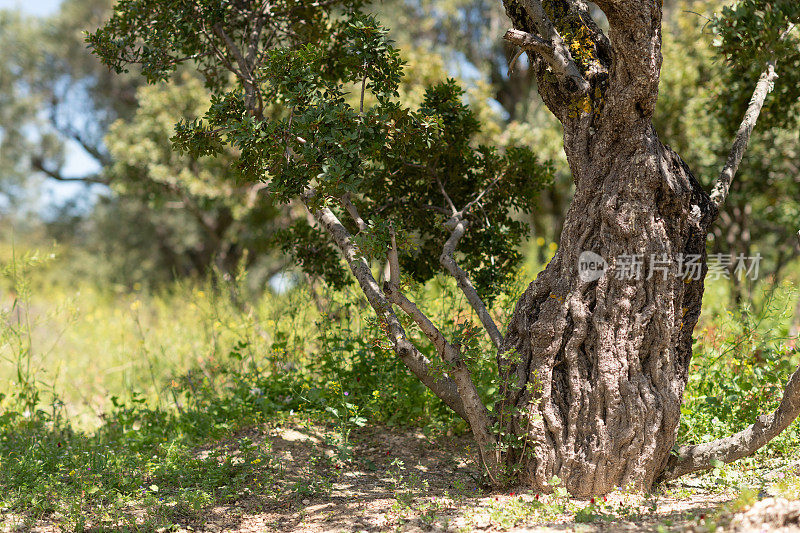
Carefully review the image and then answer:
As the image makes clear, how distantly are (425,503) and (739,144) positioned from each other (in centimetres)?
273

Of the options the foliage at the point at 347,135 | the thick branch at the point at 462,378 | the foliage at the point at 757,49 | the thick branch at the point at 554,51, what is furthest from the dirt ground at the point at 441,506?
the foliage at the point at 757,49

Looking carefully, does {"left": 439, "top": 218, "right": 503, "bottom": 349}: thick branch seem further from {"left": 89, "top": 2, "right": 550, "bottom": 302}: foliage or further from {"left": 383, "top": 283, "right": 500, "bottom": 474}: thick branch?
{"left": 383, "top": 283, "right": 500, "bottom": 474}: thick branch

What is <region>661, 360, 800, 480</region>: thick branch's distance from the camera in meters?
3.19

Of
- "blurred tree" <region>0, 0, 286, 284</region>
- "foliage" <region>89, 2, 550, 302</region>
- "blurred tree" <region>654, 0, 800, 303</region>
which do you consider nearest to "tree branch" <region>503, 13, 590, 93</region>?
"foliage" <region>89, 2, 550, 302</region>

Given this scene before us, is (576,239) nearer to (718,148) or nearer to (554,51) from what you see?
(554,51)

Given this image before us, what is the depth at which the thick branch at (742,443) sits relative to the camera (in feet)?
10.5

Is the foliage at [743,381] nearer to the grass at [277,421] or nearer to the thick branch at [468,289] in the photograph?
the grass at [277,421]

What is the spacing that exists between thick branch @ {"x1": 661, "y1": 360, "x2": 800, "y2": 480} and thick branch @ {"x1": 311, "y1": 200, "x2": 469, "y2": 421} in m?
1.23

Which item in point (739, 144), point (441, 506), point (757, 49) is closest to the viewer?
point (441, 506)

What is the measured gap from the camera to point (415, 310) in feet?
11.0

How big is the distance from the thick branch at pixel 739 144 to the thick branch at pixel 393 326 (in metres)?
1.83

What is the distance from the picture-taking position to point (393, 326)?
344 centimetres

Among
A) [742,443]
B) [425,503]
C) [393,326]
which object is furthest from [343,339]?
[742,443]

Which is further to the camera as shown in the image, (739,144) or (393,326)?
(739,144)
